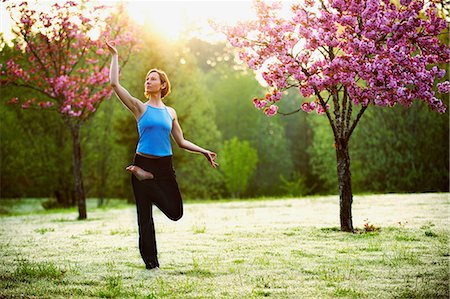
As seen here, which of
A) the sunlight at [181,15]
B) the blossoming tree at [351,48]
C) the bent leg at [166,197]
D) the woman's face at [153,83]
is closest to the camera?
the bent leg at [166,197]

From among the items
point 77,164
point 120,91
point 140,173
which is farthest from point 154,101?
point 77,164

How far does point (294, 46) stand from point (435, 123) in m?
22.5

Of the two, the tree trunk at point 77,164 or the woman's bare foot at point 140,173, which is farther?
the tree trunk at point 77,164

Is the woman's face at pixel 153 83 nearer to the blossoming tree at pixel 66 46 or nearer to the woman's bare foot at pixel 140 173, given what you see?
the woman's bare foot at pixel 140 173

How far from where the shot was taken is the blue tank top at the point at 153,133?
24.7ft

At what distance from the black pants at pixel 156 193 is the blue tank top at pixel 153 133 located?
4.5 inches

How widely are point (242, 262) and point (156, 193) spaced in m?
1.63

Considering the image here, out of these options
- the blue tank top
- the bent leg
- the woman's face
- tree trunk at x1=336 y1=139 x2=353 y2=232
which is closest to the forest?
tree trunk at x1=336 y1=139 x2=353 y2=232

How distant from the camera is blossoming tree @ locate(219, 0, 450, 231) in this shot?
10.2 meters

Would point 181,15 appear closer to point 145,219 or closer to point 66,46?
point 66,46

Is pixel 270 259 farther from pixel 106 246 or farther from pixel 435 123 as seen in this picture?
pixel 435 123

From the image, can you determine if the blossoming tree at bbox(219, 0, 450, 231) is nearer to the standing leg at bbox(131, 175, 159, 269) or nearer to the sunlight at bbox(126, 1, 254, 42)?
the sunlight at bbox(126, 1, 254, 42)

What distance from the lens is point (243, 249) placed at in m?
9.65

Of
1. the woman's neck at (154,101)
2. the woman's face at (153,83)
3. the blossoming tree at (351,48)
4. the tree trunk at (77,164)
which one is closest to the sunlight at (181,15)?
the blossoming tree at (351,48)
